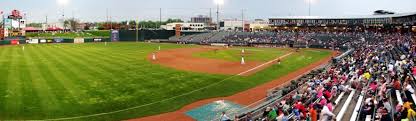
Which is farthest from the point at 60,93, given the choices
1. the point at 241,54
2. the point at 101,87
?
the point at 241,54

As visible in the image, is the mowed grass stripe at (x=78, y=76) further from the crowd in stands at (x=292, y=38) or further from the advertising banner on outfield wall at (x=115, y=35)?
the advertising banner on outfield wall at (x=115, y=35)


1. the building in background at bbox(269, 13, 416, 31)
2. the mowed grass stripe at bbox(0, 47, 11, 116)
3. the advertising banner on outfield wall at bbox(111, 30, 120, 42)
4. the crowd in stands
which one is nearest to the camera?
the mowed grass stripe at bbox(0, 47, 11, 116)

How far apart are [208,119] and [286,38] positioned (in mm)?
64411

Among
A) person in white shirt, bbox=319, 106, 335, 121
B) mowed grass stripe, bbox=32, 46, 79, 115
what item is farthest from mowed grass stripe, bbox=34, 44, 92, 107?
person in white shirt, bbox=319, 106, 335, 121

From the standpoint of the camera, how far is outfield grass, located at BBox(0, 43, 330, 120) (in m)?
23.3

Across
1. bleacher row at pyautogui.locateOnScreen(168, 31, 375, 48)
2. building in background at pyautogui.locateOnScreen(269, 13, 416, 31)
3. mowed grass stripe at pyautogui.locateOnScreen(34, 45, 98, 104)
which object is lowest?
mowed grass stripe at pyautogui.locateOnScreen(34, 45, 98, 104)

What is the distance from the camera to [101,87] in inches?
1133

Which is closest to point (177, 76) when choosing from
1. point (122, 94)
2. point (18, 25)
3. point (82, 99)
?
point (122, 94)

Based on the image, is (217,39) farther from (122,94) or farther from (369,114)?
(369,114)

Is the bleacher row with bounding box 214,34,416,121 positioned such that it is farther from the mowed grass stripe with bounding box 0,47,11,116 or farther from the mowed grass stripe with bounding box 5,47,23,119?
the mowed grass stripe with bounding box 0,47,11,116

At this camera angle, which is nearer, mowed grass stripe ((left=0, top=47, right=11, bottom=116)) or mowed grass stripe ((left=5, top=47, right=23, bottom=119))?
mowed grass stripe ((left=5, top=47, right=23, bottom=119))

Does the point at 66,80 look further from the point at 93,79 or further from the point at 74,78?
the point at 93,79

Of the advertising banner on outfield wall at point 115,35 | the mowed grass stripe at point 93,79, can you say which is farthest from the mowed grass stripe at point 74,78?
the advertising banner on outfield wall at point 115,35

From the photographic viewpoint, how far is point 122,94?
27.2 metres
